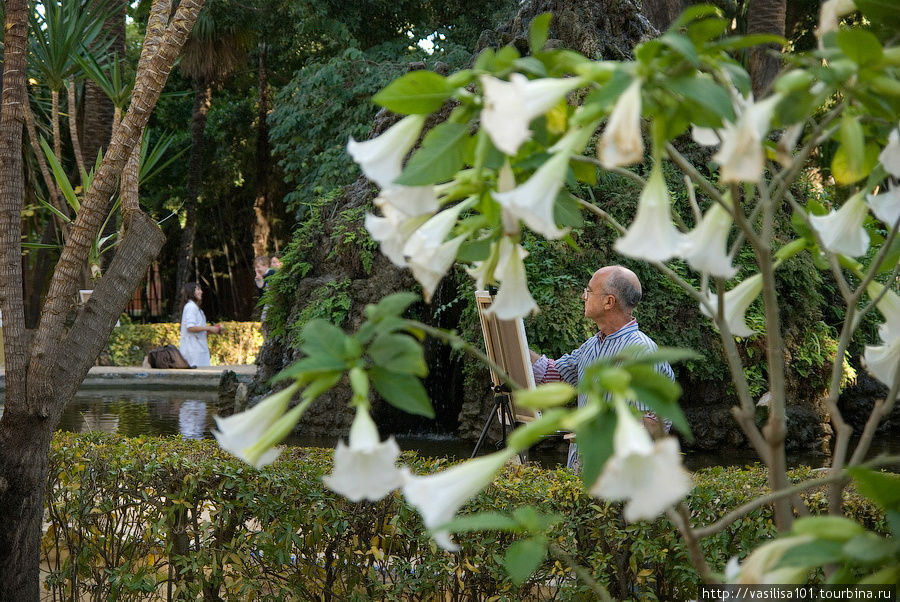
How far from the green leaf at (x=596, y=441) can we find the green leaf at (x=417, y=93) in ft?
1.42

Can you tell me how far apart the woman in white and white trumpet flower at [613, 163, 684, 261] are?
11511mm

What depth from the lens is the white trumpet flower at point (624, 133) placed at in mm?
884

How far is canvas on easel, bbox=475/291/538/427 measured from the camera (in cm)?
413

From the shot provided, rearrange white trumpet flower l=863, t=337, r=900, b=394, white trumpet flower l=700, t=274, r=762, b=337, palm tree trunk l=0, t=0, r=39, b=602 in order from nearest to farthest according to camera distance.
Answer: white trumpet flower l=863, t=337, r=900, b=394 < white trumpet flower l=700, t=274, r=762, b=337 < palm tree trunk l=0, t=0, r=39, b=602

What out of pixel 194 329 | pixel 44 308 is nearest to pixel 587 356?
pixel 44 308

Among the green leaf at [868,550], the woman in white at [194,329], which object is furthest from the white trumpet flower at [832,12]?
the woman in white at [194,329]

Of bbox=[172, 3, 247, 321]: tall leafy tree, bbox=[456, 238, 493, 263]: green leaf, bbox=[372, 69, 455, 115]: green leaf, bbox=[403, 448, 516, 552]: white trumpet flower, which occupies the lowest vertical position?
bbox=[403, 448, 516, 552]: white trumpet flower

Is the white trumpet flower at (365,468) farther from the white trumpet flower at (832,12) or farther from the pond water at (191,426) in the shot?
the pond water at (191,426)

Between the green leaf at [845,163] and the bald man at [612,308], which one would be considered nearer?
the green leaf at [845,163]

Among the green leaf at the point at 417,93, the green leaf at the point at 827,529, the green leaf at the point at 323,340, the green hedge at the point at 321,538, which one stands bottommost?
the green hedge at the point at 321,538

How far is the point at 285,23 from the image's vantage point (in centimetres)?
1791

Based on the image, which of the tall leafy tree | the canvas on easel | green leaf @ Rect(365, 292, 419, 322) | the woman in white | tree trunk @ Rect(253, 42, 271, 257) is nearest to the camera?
green leaf @ Rect(365, 292, 419, 322)

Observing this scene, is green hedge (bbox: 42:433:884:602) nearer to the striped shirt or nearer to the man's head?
the striped shirt

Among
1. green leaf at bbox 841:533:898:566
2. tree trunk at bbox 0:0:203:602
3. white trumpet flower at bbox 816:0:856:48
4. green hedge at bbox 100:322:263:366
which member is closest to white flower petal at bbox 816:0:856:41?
white trumpet flower at bbox 816:0:856:48
